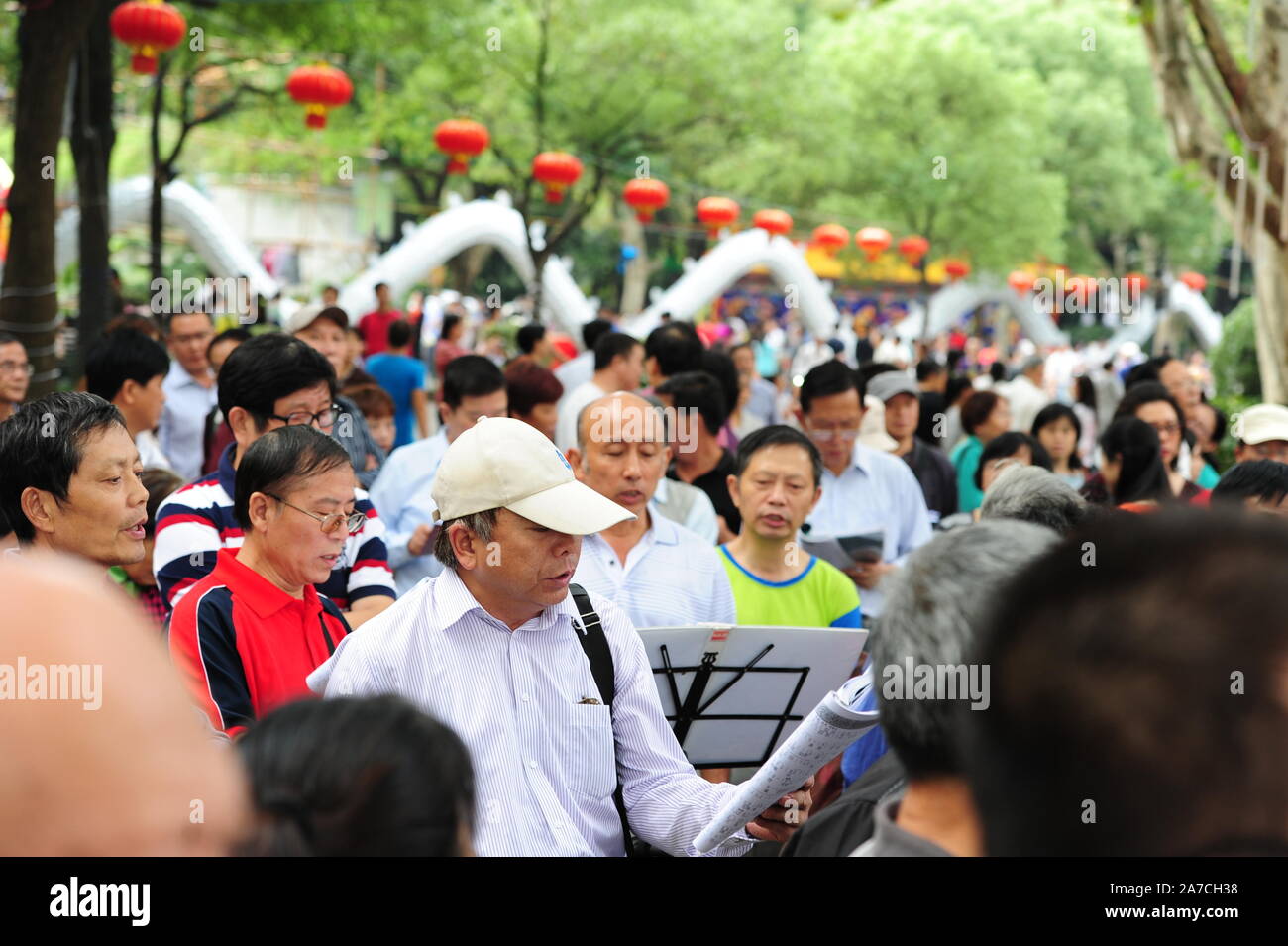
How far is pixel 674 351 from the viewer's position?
320 inches

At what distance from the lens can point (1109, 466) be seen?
6.14 m

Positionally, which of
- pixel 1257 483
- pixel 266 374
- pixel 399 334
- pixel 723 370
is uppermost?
pixel 399 334

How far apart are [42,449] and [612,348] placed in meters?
4.25

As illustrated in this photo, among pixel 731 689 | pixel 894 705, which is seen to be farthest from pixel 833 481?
pixel 894 705

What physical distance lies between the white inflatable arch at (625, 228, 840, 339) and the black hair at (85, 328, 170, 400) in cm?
1515

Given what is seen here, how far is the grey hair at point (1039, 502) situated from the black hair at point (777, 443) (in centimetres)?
141

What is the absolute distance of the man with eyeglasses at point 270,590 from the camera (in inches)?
128

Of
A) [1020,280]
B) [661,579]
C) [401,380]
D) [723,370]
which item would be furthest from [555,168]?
[1020,280]

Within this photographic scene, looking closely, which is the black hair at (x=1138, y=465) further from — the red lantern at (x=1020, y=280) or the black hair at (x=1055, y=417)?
the red lantern at (x=1020, y=280)

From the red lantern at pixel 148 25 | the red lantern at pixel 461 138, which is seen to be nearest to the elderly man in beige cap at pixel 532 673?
the red lantern at pixel 148 25

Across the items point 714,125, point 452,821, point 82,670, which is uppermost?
point 714,125

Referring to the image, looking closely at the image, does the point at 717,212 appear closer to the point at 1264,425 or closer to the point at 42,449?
the point at 1264,425
